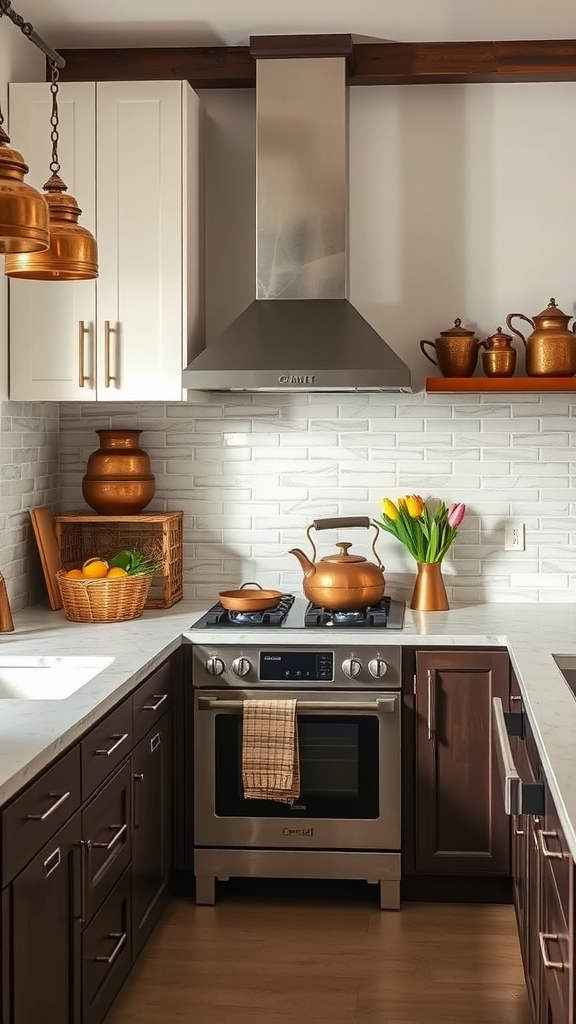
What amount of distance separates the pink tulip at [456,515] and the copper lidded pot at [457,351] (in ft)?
1.50

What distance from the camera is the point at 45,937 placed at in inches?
91.4

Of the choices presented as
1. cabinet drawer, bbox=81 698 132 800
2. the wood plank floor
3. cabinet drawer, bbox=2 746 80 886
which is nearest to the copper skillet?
cabinet drawer, bbox=81 698 132 800

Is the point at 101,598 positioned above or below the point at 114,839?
above

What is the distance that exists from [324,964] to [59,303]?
2234 millimetres

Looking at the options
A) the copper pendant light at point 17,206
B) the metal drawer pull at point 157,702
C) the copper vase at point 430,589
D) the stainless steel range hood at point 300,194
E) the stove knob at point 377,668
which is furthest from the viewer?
the copper vase at point 430,589

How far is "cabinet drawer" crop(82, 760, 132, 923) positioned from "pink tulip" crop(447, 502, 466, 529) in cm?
155

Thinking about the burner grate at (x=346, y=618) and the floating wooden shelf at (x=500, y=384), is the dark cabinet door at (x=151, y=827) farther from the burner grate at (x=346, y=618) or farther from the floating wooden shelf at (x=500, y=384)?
the floating wooden shelf at (x=500, y=384)

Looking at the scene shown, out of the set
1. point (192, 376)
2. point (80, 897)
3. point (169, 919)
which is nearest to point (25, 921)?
point (80, 897)

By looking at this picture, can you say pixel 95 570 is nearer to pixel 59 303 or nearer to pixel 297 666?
pixel 297 666

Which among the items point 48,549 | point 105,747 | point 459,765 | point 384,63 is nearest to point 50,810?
point 105,747

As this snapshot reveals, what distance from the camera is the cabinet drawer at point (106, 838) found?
104 inches

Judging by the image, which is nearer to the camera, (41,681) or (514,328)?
(41,681)

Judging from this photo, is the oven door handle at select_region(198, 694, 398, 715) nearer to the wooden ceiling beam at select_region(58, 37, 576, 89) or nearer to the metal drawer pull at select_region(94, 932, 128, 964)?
the metal drawer pull at select_region(94, 932, 128, 964)

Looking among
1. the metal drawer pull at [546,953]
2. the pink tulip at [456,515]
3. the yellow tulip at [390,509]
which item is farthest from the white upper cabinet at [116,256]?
the metal drawer pull at [546,953]
